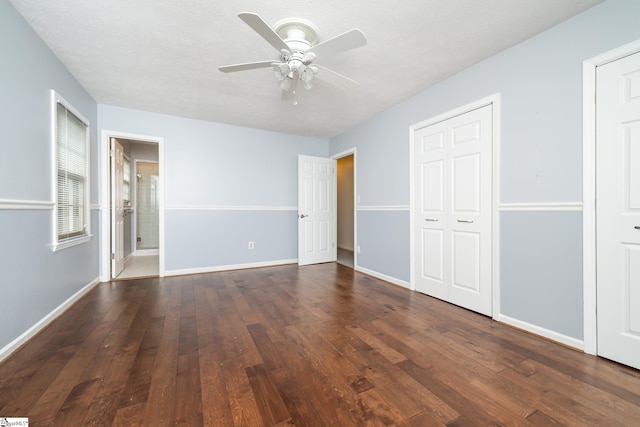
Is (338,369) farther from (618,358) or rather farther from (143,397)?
(618,358)

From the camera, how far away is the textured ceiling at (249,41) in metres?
1.73

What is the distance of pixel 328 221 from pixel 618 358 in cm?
372

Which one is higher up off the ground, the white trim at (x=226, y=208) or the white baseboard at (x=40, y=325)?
the white trim at (x=226, y=208)

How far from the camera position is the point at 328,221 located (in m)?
4.81

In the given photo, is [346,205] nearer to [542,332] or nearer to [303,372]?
[542,332]

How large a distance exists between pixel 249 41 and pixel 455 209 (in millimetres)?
2493

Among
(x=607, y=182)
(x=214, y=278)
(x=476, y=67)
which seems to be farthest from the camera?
(x=214, y=278)

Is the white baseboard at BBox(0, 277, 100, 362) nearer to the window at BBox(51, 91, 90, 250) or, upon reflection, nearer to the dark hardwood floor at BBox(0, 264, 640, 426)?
the dark hardwood floor at BBox(0, 264, 640, 426)

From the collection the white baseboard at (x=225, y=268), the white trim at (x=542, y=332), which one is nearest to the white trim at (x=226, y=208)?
the white baseboard at (x=225, y=268)

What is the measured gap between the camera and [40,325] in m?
2.02

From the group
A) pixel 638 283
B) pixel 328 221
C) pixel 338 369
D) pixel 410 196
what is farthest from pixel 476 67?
pixel 328 221

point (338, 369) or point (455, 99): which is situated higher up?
point (455, 99)

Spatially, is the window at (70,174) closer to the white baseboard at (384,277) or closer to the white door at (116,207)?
the white door at (116,207)

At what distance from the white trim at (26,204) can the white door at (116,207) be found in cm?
144
